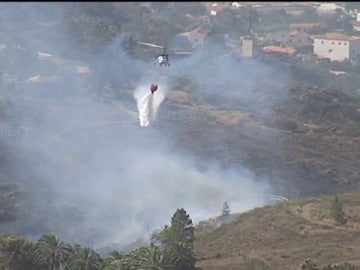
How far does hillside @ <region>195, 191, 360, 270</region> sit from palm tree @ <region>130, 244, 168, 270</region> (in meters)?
3.79

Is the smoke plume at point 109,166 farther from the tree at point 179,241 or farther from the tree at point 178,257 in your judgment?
the tree at point 178,257

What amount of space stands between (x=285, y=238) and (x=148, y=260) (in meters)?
7.66

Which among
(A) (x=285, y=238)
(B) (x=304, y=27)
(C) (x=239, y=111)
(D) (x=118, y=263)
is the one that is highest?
(B) (x=304, y=27)

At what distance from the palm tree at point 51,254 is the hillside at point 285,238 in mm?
4475

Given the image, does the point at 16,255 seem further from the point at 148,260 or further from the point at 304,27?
the point at 304,27

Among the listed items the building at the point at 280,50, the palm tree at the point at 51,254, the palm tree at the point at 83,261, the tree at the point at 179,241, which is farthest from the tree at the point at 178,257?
the building at the point at 280,50

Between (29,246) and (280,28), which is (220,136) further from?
(280,28)

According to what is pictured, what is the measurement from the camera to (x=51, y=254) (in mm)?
19406

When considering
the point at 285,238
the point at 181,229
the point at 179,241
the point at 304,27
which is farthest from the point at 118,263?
the point at 304,27

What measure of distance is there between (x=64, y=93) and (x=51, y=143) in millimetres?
10295

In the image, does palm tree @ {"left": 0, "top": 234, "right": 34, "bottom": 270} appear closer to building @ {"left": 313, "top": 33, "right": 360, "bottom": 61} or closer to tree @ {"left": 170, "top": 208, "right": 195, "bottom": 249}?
tree @ {"left": 170, "top": 208, "right": 195, "bottom": 249}

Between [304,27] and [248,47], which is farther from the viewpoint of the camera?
[304,27]

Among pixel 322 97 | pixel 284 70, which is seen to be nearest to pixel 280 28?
pixel 284 70

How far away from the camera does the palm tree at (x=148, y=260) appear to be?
58.3 ft
